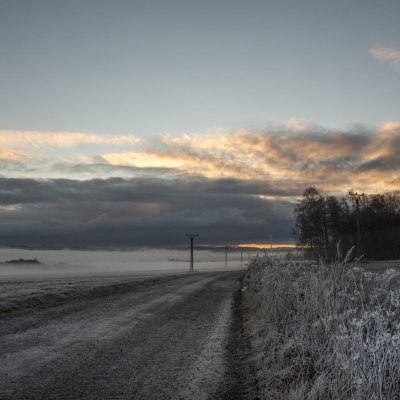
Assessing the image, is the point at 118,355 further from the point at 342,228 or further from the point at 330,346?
the point at 342,228

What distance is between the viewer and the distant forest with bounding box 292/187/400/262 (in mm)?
65938

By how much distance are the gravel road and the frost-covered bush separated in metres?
0.77

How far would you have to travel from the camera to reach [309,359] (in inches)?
252

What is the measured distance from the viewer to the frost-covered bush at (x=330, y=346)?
4.53 metres

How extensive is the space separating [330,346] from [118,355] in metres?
4.37

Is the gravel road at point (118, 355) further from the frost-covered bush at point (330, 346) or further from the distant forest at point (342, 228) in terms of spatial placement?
the distant forest at point (342, 228)

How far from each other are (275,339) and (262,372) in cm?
142

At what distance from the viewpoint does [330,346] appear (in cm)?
646

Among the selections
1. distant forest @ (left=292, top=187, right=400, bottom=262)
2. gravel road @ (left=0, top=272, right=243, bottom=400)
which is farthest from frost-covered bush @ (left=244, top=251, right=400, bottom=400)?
distant forest @ (left=292, top=187, right=400, bottom=262)

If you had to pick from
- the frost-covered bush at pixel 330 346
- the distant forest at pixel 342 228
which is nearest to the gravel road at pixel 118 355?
the frost-covered bush at pixel 330 346

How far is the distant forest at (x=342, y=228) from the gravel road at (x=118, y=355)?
53753 mm

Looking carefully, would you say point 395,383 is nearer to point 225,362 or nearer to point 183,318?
point 225,362

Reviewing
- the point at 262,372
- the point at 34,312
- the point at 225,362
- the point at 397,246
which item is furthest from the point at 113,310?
the point at 397,246

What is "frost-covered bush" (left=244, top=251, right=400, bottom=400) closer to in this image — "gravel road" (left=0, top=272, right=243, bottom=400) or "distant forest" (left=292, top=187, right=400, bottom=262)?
"gravel road" (left=0, top=272, right=243, bottom=400)
